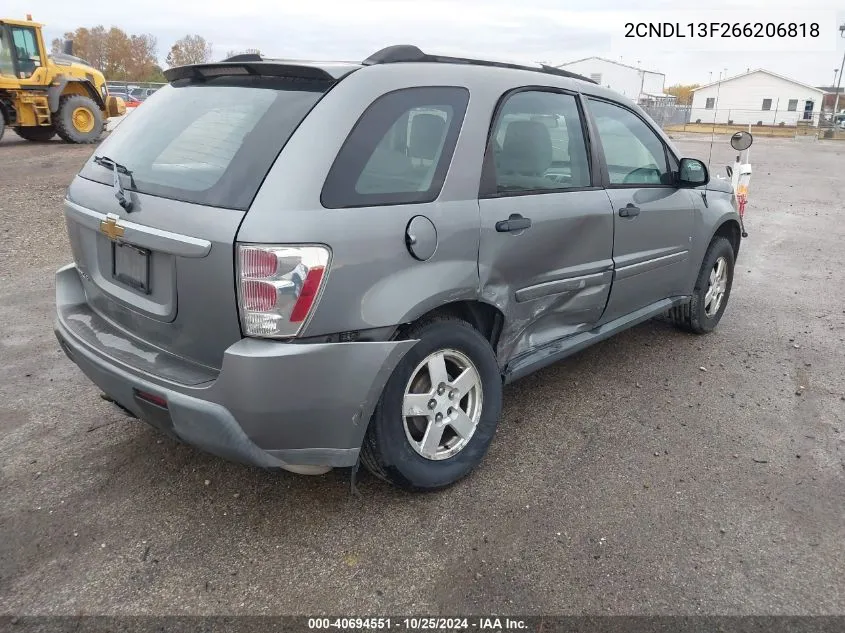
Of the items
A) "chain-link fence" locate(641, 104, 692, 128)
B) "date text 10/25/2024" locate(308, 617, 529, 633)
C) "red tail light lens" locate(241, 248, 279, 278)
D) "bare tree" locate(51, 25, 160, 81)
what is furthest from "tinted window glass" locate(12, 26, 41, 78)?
"bare tree" locate(51, 25, 160, 81)

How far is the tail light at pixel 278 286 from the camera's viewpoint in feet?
7.59

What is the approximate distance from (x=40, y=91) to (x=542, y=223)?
55.1ft

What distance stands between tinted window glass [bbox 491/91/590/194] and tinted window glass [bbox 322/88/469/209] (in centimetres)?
30

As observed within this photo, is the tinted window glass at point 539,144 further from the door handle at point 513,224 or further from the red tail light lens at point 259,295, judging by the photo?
the red tail light lens at point 259,295

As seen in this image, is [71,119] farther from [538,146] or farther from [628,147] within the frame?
[538,146]

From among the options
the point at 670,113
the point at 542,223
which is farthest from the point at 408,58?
the point at 670,113

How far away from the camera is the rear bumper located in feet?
7.72

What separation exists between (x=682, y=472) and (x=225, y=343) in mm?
2233

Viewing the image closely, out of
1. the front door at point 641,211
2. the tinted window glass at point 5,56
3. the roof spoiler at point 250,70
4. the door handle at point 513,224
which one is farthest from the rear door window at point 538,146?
the tinted window glass at point 5,56

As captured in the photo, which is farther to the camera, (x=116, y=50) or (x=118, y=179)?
(x=116, y=50)

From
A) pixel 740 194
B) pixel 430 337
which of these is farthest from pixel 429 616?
pixel 740 194

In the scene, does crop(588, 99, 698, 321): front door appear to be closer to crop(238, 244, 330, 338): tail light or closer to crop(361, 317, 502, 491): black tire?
crop(361, 317, 502, 491): black tire

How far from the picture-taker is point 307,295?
2354 millimetres

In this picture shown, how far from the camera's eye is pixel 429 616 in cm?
233
